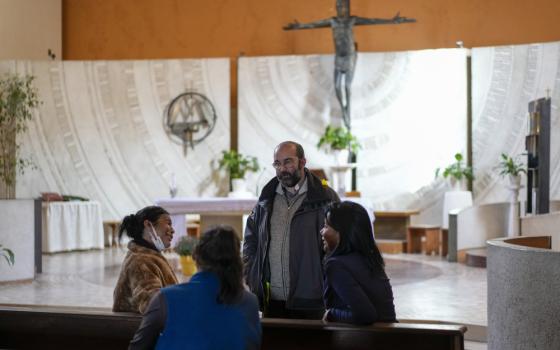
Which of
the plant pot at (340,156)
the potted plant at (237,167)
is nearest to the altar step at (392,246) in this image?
the plant pot at (340,156)

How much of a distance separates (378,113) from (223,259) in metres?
10.4

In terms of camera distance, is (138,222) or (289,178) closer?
(138,222)

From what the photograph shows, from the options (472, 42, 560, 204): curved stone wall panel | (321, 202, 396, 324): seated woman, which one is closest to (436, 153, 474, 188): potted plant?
(472, 42, 560, 204): curved stone wall panel

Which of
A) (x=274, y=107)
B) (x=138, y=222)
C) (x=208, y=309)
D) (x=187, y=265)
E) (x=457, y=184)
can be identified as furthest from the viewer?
(x=274, y=107)

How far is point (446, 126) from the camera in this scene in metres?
12.2

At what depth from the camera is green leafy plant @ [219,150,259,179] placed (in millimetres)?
12281

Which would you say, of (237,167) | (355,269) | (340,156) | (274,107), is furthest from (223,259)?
(274,107)

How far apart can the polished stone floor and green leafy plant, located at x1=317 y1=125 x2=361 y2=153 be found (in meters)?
2.11

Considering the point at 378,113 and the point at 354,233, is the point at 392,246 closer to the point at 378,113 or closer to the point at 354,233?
the point at 378,113

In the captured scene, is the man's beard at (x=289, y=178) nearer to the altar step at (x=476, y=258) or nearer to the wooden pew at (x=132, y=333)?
the wooden pew at (x=132, y=333)

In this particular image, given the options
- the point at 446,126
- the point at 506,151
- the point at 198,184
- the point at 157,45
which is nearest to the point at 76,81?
the point at 157,45

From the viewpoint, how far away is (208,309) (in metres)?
2.30

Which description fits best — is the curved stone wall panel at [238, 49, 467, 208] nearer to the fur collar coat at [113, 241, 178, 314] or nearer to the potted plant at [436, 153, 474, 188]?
the potted plant at [436, 153, 474, 188]

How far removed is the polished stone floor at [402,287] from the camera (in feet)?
20.9
